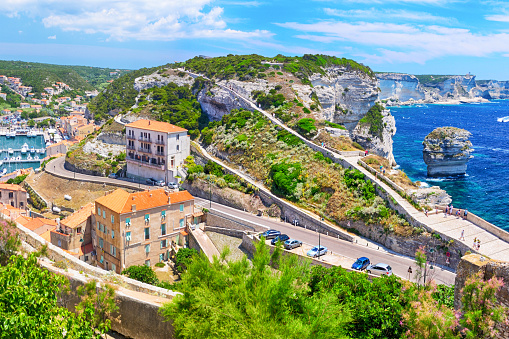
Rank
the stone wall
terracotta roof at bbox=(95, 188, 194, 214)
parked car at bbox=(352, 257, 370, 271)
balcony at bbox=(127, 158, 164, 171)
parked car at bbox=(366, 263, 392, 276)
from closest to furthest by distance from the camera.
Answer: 1. the stone wall
2. parked car at bbox=(366, 263, 392, 276)
3. parked car at bbox=(352, 257, 370, 271)
4. terracotta roof at bbox=(95, 188, 194, 214)
5. balcony at bbox=(127, 158, 164, 171)

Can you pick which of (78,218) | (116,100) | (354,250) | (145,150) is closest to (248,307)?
(354,250)

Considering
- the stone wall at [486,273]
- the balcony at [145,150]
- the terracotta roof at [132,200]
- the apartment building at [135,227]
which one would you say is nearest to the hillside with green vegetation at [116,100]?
the balcony at [145,150]

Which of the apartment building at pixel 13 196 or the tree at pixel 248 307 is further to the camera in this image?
the apartment building at pixel 13 196

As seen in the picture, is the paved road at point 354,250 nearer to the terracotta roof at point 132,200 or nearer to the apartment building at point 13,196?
the terracotta roof at point 132,200

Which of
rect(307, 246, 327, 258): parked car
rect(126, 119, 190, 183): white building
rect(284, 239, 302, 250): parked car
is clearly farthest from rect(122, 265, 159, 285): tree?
rect(126, 119, 190, 183): white building

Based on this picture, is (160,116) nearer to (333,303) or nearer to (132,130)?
(132,130)

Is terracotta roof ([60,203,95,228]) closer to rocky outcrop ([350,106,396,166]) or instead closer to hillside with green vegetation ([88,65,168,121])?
rocky outcrop ([350,106,396,166])

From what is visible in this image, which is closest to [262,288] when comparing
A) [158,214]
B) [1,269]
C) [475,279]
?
[475,279]
